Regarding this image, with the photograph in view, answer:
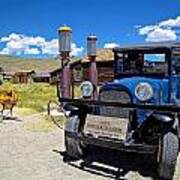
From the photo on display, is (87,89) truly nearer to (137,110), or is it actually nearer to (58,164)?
(137,110)

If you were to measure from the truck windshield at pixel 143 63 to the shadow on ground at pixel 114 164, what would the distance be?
1.68 metres

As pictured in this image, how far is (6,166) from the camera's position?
7594 mm

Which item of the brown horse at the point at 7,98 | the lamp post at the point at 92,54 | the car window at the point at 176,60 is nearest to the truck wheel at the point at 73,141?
the car window at the point at 176,60

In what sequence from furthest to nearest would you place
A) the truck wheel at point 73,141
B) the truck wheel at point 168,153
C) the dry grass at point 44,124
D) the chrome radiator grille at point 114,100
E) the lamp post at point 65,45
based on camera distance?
the dry grass at point 44,124
the lamp post at point 65,45
the truck wheel at point 73,141
the chrome radiator grille at point 114,100
the truck wheel at point 168,153

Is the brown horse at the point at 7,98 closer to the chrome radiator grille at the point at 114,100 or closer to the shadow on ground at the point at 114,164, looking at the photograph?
the shadow on ground at the point at 114,164

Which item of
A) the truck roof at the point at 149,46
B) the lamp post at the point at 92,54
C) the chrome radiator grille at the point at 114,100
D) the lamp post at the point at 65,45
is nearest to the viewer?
the chrome radiator grille at the point at 114,100

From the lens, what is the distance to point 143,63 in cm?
850

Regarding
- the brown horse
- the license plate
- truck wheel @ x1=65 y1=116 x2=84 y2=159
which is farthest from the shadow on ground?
the brown horse

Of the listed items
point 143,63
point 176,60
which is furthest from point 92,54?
point 176,60

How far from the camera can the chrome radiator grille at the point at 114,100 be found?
24.4ft

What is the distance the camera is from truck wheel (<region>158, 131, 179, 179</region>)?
657 cm

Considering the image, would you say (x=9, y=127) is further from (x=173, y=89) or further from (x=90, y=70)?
(x=173, y=89)

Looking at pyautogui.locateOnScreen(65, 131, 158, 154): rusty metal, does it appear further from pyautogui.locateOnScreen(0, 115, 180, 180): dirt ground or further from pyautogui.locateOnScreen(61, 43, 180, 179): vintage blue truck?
pyautogui.locateOnScreen(0, 115, 180, 180): dirt ground

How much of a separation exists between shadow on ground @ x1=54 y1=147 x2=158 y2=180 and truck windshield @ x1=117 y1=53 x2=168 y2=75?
1.68m
